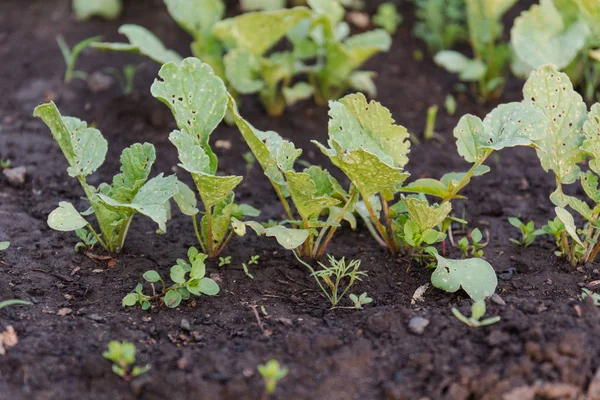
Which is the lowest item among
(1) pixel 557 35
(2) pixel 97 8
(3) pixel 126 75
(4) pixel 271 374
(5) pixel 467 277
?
(3) pixel 126 75

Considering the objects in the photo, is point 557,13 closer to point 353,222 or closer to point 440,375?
point 353,222

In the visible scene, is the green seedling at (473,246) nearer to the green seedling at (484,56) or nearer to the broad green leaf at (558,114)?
the broad green leaf at (558,114)

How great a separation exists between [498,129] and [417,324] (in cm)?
71

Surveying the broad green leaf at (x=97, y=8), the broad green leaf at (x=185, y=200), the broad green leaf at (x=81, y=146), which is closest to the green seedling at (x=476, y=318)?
the broad green leaf at (x=185, y=200)

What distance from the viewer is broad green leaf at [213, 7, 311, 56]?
304 cm

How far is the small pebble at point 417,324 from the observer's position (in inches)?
77.2

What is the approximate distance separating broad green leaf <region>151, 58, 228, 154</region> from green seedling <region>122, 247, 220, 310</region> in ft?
1.41

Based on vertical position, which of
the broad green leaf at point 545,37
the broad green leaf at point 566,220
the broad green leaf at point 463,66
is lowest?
the broad green leaf at point 463,66

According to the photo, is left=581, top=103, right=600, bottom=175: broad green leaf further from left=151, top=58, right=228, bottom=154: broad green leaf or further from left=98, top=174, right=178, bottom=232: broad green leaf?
left=98, top=174, right=178, bottom=232: broad green leaf

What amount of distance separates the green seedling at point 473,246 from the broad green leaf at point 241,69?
3.90 feet

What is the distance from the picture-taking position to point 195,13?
3268 mm

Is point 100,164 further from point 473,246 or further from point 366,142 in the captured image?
point 473,246

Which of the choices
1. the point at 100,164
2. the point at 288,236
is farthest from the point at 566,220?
the point at 100,164

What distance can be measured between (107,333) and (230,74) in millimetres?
1478
